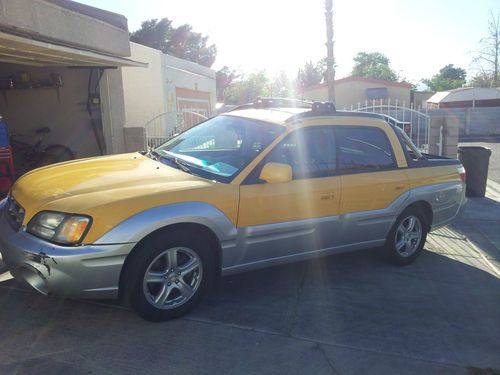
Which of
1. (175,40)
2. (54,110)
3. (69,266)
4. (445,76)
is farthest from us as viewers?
(445,76)

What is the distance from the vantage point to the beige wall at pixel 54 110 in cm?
1020

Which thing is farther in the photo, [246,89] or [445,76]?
[445,76]

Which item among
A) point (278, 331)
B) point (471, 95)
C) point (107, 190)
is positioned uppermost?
point (471, 95)

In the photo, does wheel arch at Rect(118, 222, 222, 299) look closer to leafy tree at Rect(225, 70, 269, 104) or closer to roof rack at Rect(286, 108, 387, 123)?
roof rack at Rect(286, 108, 387, 123)

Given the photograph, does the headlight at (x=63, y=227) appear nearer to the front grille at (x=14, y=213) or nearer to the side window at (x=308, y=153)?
the front grille at (x=14, y=213)

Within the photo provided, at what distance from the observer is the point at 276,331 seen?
12.4 feet

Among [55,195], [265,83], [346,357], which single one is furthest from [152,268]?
[265,83]

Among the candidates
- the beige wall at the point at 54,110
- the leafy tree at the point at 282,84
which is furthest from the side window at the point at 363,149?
the leafy tree at the point at 282,84

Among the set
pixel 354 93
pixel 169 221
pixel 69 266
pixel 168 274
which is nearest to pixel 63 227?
pixel 69 266

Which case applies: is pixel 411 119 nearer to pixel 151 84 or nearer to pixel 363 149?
pixel 363 149

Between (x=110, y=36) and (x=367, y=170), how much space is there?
6.43m

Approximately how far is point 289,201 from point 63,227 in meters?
1.92

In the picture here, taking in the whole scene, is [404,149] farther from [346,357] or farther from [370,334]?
[346,357]

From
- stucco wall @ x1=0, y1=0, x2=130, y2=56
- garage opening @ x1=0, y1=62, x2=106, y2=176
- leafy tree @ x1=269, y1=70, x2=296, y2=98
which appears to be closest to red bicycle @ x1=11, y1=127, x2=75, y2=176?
garage opening @ x1=0, y1=62, x2=106, y2=176
